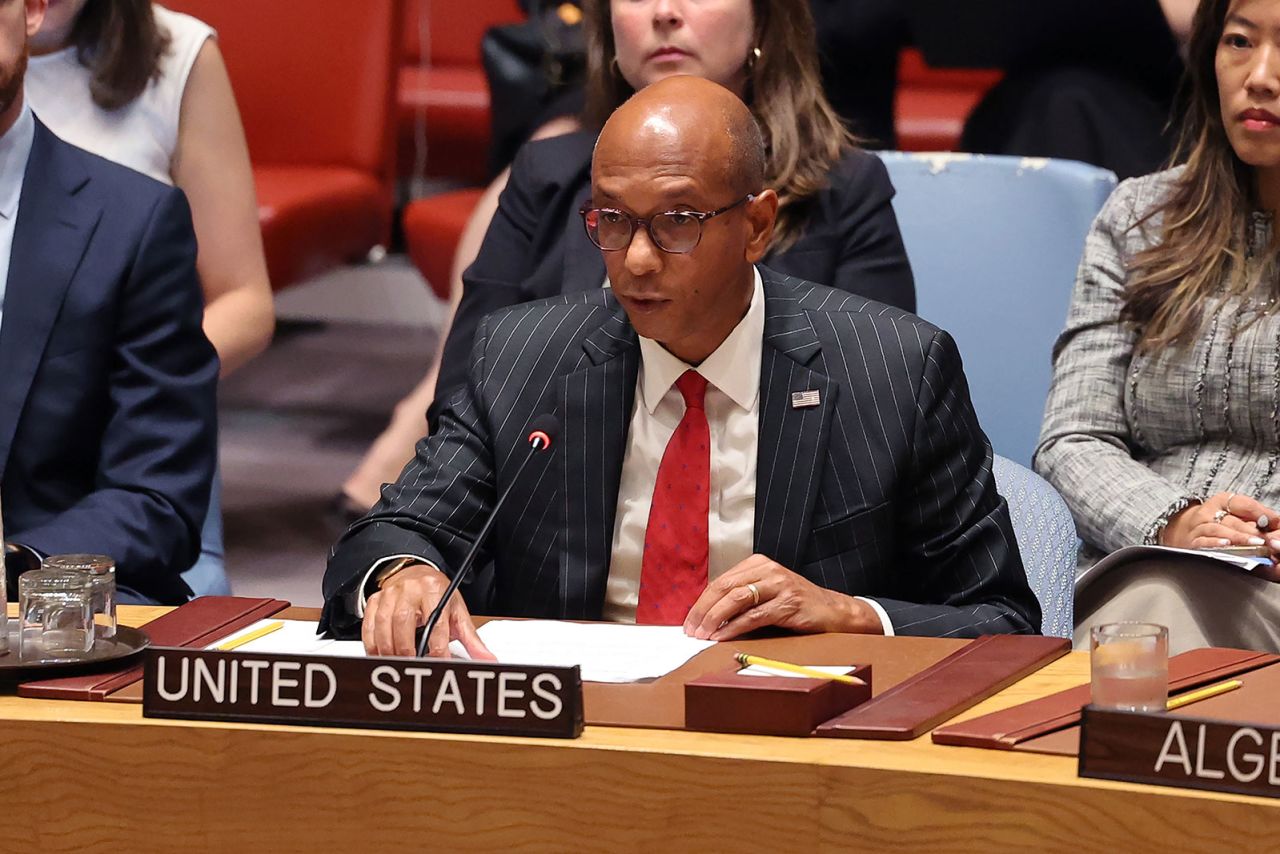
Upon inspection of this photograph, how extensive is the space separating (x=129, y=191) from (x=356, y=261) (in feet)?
6.45

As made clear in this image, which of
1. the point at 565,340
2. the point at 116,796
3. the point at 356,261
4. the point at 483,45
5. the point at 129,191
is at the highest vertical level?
the point at 483,45

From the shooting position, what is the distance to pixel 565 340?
85.3 inches

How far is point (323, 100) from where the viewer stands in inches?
171

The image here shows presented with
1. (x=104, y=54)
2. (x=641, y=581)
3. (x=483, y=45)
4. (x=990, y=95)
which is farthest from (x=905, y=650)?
(x=483, y=45)

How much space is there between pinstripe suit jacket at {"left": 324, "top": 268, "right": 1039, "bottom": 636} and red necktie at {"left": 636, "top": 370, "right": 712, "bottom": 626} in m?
0.05

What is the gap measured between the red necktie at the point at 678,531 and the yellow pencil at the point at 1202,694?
23.9 inches

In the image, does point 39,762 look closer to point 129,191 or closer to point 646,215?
point 646,215

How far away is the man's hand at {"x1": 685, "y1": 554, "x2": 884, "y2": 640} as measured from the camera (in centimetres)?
179

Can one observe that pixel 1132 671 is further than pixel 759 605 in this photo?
No

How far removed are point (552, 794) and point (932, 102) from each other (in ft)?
10.6

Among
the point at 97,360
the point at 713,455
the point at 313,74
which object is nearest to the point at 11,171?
the point at 97,360

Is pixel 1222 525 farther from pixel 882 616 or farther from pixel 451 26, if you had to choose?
pixel 451 26

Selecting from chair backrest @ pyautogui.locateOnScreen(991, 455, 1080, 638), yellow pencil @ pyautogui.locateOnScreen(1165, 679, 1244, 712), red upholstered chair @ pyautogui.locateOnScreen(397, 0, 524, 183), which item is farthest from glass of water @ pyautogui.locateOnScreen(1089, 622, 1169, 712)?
red upholstered chair @ pyautogui.locateOnScreen(397, 0, 524, 183)

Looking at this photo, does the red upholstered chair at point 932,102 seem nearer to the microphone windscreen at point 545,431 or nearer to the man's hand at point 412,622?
the microphone windscreen at point 545,431
